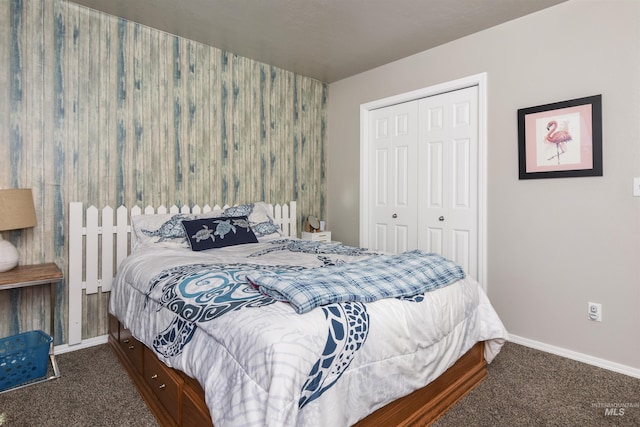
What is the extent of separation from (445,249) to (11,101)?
11.5 ft

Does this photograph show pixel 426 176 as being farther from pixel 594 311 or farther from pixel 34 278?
pixel 34 278

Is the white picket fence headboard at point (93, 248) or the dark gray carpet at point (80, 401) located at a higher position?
the white picket fence headboard at point (93, 248)

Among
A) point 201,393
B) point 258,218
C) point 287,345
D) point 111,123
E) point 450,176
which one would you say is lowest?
point 201,393

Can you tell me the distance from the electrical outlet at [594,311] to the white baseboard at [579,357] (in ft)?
0.88

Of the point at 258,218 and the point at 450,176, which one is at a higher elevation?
the point at 450,176

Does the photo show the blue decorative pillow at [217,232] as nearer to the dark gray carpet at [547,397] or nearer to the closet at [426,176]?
the closet at [426,176]

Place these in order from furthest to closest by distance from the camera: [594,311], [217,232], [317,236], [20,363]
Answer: [317,236] → [217,232] → [594,311] → [20,363]

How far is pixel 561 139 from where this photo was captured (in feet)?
8.48

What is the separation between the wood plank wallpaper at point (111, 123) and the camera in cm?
245

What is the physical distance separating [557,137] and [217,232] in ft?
8.54

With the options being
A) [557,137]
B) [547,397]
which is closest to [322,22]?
[557,137]

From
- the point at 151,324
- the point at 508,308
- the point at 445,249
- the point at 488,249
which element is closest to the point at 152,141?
the point at 151,324

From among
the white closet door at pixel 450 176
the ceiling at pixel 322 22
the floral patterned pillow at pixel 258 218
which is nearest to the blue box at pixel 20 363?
the floral patterned pillow at pixel 258 218

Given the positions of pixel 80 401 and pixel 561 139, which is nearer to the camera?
pixel 80 401
